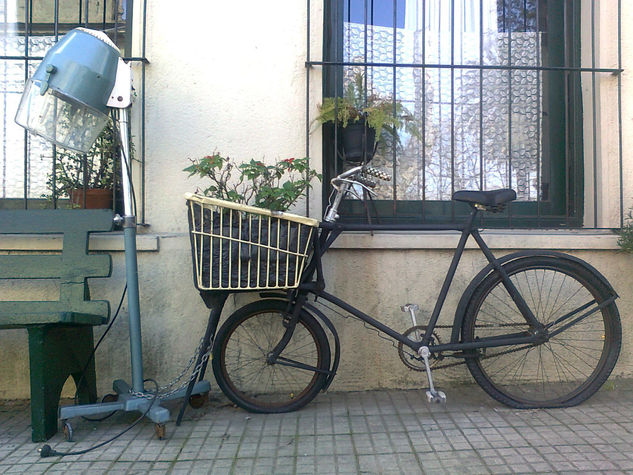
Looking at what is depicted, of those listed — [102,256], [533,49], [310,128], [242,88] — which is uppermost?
[533,49]

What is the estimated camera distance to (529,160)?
4484 millimetres

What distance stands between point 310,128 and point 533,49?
1980mm

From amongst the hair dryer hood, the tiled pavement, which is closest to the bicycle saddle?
the tiled pavement

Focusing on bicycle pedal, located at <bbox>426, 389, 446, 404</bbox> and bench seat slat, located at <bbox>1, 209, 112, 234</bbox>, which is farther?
bench seat slat, located at <bbox>1, 209, 112, 234</bbox>

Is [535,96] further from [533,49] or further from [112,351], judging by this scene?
[112,351]

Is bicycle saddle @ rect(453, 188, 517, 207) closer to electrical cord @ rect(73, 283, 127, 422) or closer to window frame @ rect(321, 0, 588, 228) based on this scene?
window frame @ rect(321, 0, 588, 228)

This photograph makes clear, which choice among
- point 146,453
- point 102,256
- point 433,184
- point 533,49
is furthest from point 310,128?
point 146,453

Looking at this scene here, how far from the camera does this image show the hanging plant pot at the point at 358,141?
13.3 feet

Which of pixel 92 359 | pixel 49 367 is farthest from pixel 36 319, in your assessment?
pixel 92 359

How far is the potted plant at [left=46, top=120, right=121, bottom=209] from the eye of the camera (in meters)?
3.96

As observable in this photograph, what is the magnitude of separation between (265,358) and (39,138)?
234cm

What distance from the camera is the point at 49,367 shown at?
10.2ft

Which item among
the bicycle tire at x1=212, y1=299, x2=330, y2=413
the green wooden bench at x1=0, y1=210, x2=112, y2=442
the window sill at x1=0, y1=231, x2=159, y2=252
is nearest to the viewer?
the green wooden bench at x1=0, y1=210, x2=112, y2=442

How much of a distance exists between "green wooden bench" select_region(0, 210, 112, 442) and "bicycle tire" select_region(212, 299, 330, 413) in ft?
2.50
